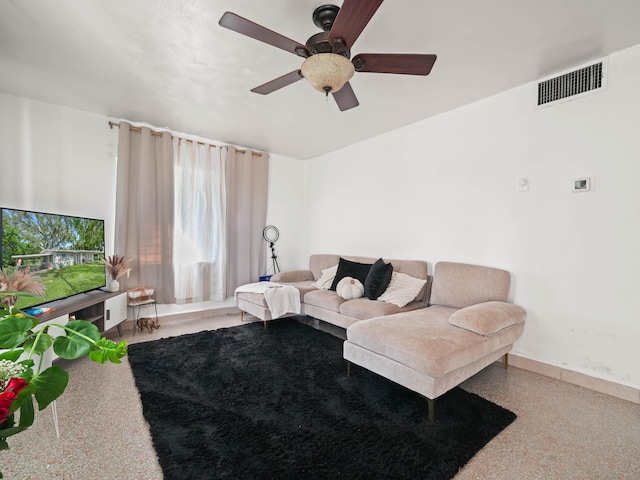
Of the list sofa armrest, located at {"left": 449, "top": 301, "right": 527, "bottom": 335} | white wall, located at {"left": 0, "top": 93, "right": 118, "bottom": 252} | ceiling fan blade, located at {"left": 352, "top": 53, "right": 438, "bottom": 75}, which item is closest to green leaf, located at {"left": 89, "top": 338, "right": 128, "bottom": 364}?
ceiling fan blade, located at {"left": 352, "top": 53, "right": 438, "bottom": 75}

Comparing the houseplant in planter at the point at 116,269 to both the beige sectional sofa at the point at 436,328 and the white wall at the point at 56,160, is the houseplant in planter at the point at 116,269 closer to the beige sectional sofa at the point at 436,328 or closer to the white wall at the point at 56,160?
the white wall at the point at 56,160

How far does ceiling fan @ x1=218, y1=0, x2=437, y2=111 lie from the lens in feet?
4.62

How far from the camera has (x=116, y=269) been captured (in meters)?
3.11

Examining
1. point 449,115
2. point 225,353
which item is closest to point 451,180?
point 449,115

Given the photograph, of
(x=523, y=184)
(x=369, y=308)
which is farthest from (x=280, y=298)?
(x=523, y=184)

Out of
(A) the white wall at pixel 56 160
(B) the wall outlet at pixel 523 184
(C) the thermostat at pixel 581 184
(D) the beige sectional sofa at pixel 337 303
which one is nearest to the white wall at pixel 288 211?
(D) the beige sectional sofa at pixel 337 303

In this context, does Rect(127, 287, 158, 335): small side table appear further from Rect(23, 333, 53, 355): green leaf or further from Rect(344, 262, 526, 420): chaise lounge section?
Rect(23, 333, 53, 355): green leaf

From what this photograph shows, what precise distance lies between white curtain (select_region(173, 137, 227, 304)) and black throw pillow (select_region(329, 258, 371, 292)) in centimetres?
157

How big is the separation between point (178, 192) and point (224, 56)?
6.81ft

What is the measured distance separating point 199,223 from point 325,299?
6.48ft

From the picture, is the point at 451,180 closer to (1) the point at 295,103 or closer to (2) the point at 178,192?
(1) the point at 295,103

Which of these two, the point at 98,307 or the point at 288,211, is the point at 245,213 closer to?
the point at 288,211

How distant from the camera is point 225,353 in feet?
9.07

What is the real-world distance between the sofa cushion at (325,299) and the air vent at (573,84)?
8.14 ft
